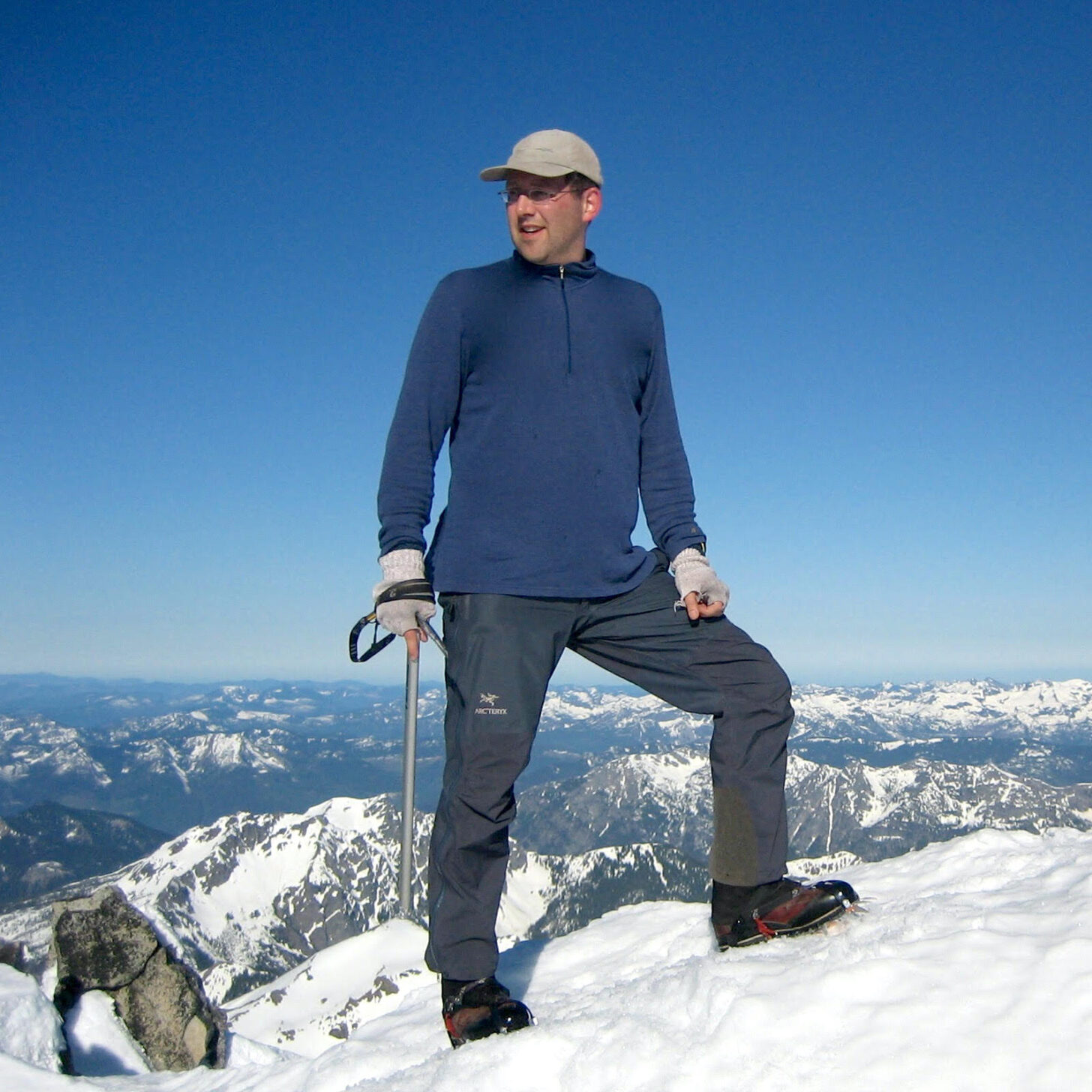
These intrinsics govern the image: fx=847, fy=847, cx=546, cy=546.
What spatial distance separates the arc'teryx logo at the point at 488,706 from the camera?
4.55 metres

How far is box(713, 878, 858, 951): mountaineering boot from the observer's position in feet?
15.4

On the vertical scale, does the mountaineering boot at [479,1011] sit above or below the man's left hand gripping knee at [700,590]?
below

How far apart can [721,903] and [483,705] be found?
1884 mm

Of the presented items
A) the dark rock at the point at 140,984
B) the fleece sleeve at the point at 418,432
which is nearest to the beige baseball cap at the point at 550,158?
the fleece sleeve at the point at 418,432

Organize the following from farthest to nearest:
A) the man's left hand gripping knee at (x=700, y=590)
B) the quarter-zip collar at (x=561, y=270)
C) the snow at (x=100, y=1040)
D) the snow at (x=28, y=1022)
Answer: the snow at (x=100, y=1040) → the snow at (x=28, y=1022) → the quarter-zip collar at (x=561, y=270) → the man's left hand gripping knee at (x=700, y=590)

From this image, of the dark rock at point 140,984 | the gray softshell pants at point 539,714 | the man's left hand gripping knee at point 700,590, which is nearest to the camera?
the gray softshell pants at point 539,714

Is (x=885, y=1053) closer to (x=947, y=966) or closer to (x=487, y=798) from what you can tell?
(x=947, y=966)

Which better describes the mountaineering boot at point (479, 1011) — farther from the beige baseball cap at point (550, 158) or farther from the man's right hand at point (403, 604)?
the beige baseball cap at point (550, 158)

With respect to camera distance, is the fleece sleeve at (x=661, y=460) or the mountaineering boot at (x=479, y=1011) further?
the fleece sleeve at (x=661, y=460)

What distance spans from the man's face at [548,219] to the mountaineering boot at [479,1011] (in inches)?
165

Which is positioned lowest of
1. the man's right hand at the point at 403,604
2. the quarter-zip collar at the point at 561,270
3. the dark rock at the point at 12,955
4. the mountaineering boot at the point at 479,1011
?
the dark rock at the point at 12,955

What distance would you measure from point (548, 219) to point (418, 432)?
1.51 metres

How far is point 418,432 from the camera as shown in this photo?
5.01m

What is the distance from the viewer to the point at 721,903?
4965mm
